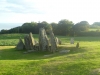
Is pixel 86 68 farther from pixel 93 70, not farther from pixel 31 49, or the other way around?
pixel 31 49

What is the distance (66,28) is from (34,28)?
16.6 m

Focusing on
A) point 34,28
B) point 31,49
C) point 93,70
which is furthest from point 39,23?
point 93,70

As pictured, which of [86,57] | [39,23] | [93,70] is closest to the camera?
[93,70]

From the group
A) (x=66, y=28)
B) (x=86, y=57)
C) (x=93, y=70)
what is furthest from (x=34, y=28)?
(x=93, y=70)

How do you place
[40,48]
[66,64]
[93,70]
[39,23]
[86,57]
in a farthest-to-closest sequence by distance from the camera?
[39,23] → [40,48] → [86,57] → [66,64] → [93,70]

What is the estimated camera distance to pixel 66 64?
22156 millimetres


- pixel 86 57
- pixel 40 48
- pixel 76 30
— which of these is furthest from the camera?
pixel 76 30

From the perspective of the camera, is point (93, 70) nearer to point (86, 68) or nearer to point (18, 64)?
point (86, 68)

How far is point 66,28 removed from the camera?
89.9 metres

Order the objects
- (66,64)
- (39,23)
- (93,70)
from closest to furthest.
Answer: (93,70)
(66,64)
(39,23)

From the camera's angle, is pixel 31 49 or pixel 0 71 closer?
pixel 0 71

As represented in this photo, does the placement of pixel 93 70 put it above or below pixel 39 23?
below

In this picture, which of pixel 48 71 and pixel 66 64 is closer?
pixel 48 71

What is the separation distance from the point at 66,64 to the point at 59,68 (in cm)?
133
